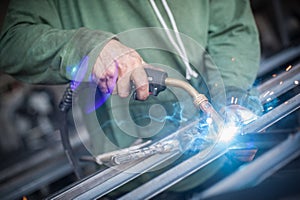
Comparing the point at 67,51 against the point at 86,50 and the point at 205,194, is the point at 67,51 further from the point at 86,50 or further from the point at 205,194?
the point at 205,194

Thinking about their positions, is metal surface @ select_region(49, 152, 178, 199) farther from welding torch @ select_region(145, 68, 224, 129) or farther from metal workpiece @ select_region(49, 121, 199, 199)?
welding torch @ select_region(145, 68, 224, 129)

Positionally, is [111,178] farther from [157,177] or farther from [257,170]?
[257,170]

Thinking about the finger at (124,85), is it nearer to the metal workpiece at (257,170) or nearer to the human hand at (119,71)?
the human hand at (119,71)

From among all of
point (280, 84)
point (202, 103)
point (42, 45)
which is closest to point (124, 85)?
point (202, 103)

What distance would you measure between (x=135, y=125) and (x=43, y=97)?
2070 mm

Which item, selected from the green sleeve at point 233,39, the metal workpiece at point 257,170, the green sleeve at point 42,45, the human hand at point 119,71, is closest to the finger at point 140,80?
the human hand at point 119,71

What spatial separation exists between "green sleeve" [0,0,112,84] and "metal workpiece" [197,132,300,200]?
0.34m

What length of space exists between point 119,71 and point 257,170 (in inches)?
13.7

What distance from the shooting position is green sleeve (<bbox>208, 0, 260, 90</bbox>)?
1101mm

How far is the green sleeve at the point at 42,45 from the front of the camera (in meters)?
0.77

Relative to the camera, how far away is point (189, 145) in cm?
76

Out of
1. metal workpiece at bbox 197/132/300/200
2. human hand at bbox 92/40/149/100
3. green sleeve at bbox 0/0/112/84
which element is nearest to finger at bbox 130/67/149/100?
human hand at bbox 92/40/149/100

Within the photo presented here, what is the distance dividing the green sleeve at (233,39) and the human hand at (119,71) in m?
0.44

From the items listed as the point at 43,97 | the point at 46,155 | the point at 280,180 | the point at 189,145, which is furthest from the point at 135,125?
the point at 43,97
